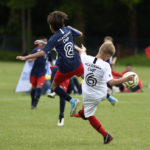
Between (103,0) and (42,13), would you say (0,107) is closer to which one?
(103,0)

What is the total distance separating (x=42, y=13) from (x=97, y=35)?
6.11 m

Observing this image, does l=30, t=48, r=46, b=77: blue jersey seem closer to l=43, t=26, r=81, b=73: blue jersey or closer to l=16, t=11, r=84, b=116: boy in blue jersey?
l=16, t=11, r=84, b=116: boy in blue jersey

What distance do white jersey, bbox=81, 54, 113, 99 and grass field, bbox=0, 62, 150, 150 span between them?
2.75 feet

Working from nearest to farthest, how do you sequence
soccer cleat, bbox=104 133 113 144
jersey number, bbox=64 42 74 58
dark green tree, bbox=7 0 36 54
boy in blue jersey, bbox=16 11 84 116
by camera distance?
soccer cleat, bbox=104 133 113 144
boy in blue jersey, bbox=16 11 84 116
jersey number, bbox=64 42 74 58
dark green tree, bbox=7 0 36 54

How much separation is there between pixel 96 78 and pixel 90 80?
10 cm

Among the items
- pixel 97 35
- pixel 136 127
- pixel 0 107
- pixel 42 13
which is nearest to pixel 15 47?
pixel 42 13

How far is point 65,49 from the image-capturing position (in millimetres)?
9523

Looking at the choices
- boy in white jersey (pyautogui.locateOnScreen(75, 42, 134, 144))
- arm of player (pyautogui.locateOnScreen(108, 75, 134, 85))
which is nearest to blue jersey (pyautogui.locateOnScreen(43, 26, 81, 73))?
boy in white jersey (pyautogui.locateOnScreen(75, 42, 134, 144))

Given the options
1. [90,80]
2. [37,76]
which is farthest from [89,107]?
[37,76]

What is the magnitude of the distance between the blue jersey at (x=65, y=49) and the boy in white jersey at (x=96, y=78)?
0.88m

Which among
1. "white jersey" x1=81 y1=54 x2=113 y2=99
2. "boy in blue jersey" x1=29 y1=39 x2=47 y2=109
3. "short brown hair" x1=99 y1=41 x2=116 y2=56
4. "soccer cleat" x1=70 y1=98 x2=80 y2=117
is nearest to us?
"short brown hair" x1=99 y1=41 x2=116 y2=56

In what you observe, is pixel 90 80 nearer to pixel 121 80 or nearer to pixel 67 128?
pixel 121 80

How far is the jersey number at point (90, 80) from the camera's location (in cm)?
836

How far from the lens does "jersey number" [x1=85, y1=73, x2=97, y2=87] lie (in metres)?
8.36
